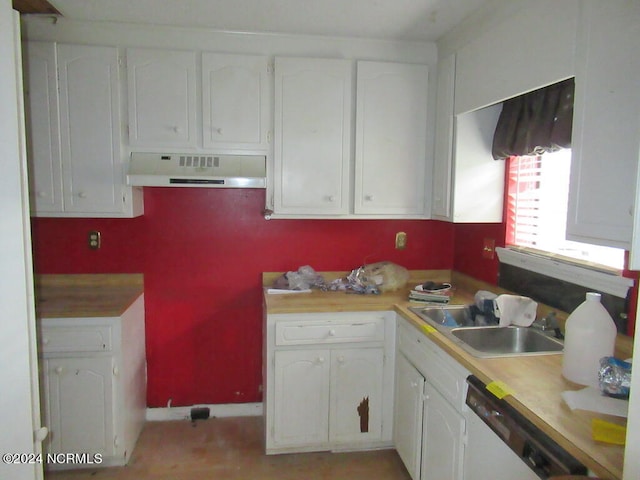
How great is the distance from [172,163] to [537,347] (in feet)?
6.71

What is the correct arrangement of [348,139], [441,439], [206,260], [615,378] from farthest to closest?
1. [206,260]
2. [348,139]
3. [441,439]
4. [615,378]

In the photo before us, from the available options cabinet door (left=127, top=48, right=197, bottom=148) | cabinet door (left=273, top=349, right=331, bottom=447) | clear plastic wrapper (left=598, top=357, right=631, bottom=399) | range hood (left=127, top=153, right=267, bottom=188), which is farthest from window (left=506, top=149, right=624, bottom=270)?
cabinet door (left=127, top=48, right=197, bottom=148)

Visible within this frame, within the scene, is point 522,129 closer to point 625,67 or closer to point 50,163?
point 625,67

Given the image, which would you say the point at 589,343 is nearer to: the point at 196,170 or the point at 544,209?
the point at 544,209

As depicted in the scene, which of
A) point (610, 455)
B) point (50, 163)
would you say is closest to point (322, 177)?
point (50, 163)

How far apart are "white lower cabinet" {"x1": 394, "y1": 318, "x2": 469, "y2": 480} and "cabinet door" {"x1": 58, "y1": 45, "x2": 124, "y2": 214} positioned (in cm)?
180

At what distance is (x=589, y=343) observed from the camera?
1487 mm

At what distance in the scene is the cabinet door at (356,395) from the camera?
246 cm

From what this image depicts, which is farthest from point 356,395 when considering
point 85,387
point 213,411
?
point 85,387

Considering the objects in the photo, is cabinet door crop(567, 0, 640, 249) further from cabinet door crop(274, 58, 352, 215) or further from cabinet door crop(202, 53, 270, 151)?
cabinet door crop(202, 53, 270, 151)

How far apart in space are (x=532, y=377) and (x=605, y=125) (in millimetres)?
854

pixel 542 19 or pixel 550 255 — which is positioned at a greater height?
pixel 542 19

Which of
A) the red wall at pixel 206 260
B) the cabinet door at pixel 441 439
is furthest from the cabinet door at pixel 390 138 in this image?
the cabinet door at pixel 441 439

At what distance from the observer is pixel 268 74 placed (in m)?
2.52
